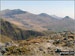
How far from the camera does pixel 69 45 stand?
3928 centimetres

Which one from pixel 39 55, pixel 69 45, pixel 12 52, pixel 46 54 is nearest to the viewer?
pixel 39 55

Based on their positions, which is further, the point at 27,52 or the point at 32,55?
the point at 27,52

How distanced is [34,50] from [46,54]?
10.9 ft

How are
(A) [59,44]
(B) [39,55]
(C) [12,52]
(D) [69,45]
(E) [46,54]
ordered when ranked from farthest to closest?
(A) [59,44], (D) [69,45], (C) [12,52], (E) [46,54], (B) [39,55]

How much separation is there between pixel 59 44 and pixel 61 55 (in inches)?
397

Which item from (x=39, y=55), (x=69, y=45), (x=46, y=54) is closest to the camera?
(x=39, y=55)

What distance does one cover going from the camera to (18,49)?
35094 millimetres

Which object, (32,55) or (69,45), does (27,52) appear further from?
(69,45)

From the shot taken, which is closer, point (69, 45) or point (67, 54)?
point (67, 54)

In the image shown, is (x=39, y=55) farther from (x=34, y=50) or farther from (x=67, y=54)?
(x=67, y=54)

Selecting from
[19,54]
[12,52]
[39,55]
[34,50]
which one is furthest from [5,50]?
[39,55]

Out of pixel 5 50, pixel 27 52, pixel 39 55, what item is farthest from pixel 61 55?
pixel 5 50

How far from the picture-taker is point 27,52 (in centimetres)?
3319

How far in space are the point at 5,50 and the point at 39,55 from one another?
10.5 metres
